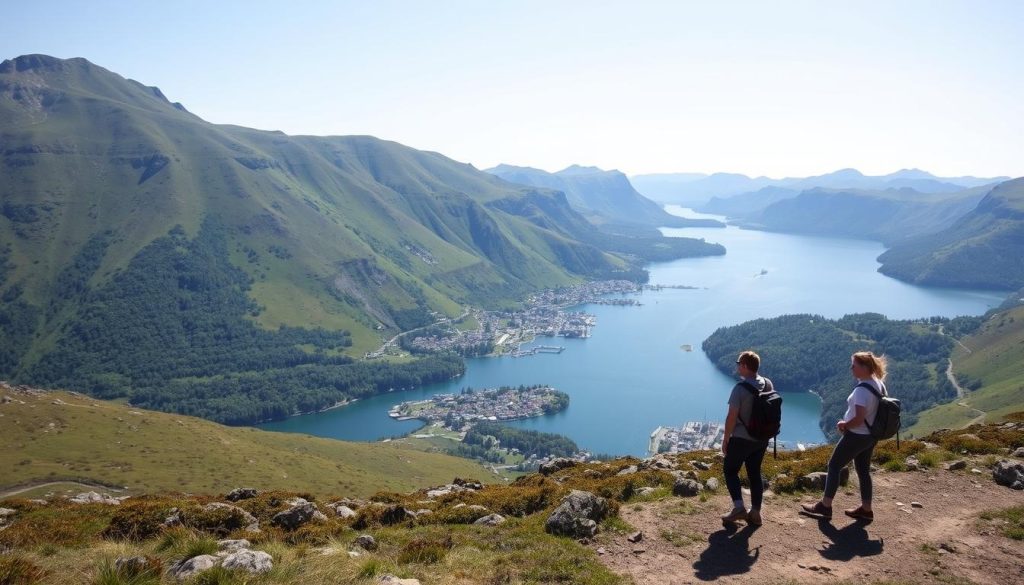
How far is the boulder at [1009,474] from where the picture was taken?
49.8ft

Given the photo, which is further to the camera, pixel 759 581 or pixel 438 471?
pixel 438 471

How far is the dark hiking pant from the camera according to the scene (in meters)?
11.5

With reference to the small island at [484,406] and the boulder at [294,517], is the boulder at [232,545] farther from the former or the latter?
the small island at [484,406]

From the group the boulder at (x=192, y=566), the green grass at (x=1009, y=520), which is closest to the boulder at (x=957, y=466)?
the green grass at (x=1009, y=520)

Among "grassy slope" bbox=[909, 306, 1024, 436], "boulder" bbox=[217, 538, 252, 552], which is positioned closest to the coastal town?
"grassy slope" bbox=[909, 306, 1024, 436]

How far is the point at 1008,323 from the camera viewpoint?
168000 mm

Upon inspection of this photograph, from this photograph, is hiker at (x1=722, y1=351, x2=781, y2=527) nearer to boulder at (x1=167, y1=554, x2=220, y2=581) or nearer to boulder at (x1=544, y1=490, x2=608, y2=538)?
boulder at (x1=544, y1=490, x2=608, y2=538)

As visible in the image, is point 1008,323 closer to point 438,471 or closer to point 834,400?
point 834,400

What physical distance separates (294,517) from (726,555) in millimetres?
11768

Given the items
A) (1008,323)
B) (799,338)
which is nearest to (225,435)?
(799,338)

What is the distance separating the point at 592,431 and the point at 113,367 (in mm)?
171157

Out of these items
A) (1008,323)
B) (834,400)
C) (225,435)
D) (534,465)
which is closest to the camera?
(225,435)

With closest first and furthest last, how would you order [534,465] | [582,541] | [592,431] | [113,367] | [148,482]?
1. [582,541]
2. [148,482]
3. [534,465]
4. [592,431]
5. [113,367]

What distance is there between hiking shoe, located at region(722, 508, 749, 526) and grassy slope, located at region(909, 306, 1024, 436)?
97.8 metres
